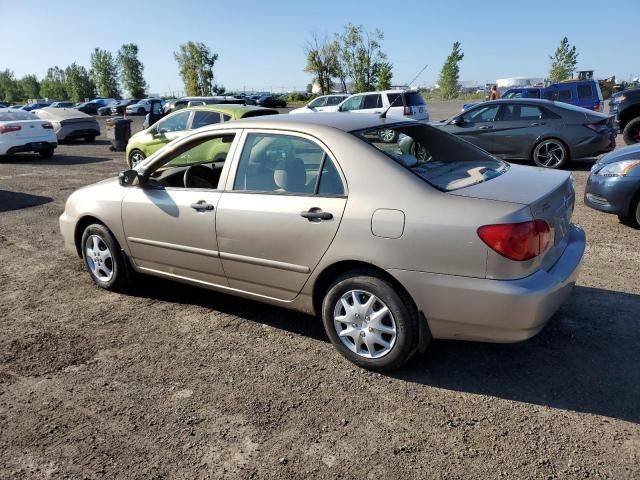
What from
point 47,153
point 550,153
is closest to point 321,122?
point 550,153

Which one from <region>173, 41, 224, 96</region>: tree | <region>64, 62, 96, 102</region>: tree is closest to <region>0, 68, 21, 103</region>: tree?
<region>64, 62, 96, 102</region>: tree

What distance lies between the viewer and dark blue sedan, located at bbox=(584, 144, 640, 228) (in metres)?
6.18

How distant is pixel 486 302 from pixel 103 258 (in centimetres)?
347

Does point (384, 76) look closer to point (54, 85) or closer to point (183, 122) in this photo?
point (183, 122)

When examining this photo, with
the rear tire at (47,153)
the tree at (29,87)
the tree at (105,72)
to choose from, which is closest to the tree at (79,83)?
the tree at (105,72)

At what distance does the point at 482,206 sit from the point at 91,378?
268 centimetres

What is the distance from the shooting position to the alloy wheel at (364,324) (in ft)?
10.8

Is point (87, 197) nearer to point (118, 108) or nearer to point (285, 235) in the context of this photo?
point (285, 235)

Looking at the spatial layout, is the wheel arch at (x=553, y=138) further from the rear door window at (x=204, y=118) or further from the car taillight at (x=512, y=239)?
the car taillight at (x=512, y=239)

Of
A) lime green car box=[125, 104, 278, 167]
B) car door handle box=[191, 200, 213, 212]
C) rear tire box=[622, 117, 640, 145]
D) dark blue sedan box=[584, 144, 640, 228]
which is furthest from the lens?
rear tire box=[622, 117, 640, 145]

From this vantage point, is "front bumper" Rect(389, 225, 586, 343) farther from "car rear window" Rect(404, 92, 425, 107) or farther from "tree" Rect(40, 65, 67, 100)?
"tree" Rect(40, 65, 67, 100)

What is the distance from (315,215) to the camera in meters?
3.38

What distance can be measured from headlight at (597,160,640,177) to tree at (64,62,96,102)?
9237cm

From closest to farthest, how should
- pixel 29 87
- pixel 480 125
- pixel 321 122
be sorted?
1. pixel 321 122
2. pixel 480 125
3. pixel 29 87
